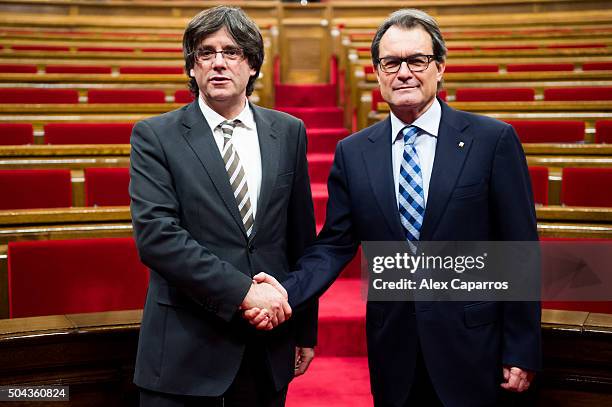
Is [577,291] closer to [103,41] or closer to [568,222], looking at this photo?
[568,222]

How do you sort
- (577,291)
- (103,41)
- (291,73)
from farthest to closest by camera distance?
(291,73) → (103,41) → (577,291)

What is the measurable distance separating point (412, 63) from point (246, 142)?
12cm

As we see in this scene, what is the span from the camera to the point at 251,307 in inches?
16.6

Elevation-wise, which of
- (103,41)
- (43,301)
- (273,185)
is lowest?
(43,301)

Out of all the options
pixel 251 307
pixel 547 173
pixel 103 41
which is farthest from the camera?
pixel 103 41

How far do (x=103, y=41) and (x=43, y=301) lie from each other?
149 centimetres

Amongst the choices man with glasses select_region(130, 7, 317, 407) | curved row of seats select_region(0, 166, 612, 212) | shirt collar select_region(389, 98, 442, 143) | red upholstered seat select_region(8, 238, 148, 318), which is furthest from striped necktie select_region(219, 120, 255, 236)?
curved row of seats select_region(0, 166, 612, 212)

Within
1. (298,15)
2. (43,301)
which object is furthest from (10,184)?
(298,15)

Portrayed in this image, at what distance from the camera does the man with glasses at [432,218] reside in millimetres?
436

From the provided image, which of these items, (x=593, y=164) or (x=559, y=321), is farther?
(x=593, y=164)

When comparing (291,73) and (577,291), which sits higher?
(291,73)

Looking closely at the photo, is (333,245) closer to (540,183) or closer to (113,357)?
(113,357)

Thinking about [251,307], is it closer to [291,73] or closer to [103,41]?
[103,41]

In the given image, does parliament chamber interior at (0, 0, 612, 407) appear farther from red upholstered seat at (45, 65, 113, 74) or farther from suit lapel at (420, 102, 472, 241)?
suit lapel at (420, 102, 472, 241)
